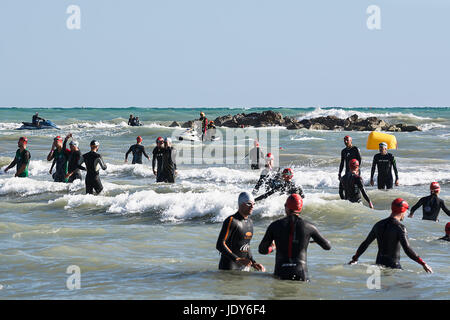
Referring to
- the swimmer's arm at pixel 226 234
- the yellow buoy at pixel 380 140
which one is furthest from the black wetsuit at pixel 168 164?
the swimmer's arm at pixel 226 234

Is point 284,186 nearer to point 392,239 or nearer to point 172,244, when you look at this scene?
point 172,244

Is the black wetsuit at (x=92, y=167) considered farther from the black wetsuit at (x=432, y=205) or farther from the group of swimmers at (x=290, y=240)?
the group of swimmers at (x=290, y=240)

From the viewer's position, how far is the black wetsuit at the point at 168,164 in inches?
675

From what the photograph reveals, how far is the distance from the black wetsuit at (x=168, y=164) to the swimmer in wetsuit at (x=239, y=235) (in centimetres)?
907

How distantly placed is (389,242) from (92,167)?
899cm

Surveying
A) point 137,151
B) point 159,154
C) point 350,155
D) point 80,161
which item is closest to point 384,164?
point 350,155

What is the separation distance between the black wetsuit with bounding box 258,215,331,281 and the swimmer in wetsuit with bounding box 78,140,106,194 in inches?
313

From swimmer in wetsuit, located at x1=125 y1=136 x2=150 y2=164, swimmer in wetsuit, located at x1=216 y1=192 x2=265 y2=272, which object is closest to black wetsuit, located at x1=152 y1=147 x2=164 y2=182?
swimmer in wetsuit, located at x1=125 y1=136 x2=150 y2=164

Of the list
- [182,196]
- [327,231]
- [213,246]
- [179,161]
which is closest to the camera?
[213,246]

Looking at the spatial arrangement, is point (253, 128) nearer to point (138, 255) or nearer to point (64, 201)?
point (64, 201)
